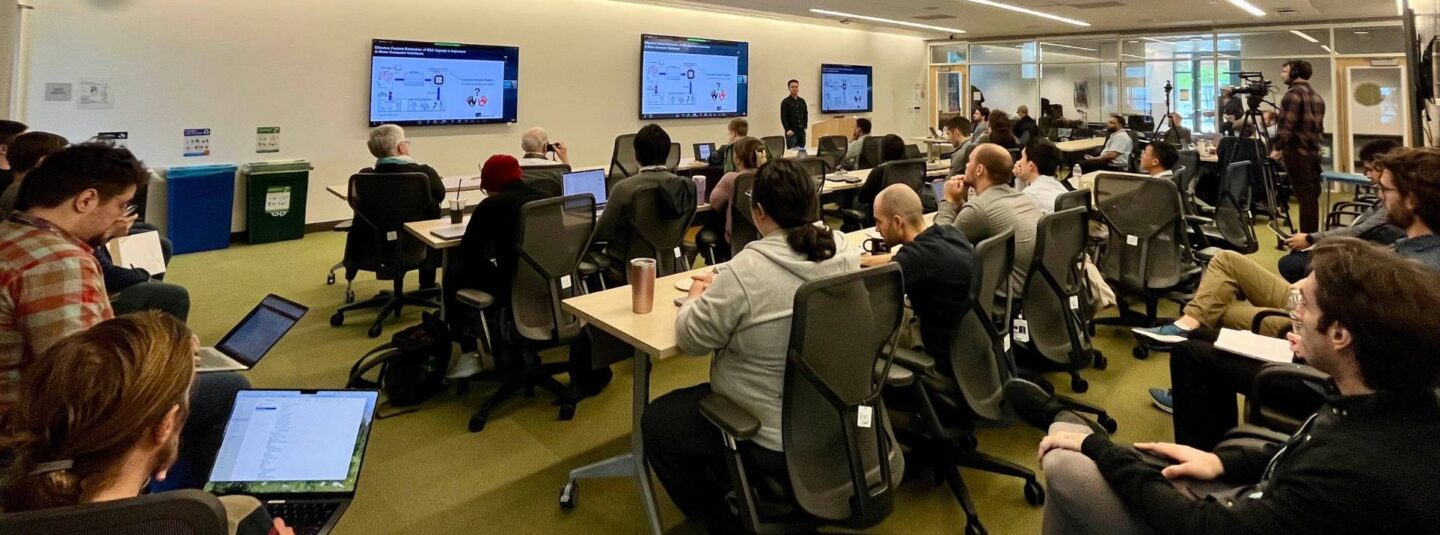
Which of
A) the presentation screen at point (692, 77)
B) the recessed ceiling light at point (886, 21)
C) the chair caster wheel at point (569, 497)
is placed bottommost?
the chair caster wheel at point (569, 497)

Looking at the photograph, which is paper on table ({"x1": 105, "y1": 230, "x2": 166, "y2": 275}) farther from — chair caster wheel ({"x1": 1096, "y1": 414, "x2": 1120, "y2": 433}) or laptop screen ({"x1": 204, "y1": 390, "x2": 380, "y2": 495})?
chair caster wheel ({"x1": 1096, "y1": 414, "x2": 1120, "y2": 433})

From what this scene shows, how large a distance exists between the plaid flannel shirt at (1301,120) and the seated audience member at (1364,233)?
2462 millimetres

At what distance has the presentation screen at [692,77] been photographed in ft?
32.2

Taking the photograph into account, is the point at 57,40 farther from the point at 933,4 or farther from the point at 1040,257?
the point at 933,4

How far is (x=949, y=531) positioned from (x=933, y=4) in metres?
8.49

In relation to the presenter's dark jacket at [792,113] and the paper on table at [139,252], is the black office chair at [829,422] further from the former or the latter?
the presenter's dark jacket at [792,113]

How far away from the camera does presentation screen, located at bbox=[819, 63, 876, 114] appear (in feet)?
40.1

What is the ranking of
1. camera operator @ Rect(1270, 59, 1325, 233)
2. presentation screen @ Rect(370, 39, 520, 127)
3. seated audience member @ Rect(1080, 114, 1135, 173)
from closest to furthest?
camera operator @ Rect(1270, 59, 1325, 233) < presentation screen @ Rect(370, 39, 520, 127) < seated audience member @ Rect(1080, 114, 1135, 173)

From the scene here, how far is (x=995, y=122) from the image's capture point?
21.0 ft

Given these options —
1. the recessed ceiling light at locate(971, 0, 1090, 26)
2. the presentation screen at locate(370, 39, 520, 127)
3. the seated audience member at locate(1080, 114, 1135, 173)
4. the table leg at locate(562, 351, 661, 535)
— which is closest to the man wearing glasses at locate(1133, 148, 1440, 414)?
the table leg at locate(562, 351, 661, 535)

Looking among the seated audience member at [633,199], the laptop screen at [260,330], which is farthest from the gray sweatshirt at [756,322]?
the seated audience member at [633,199]

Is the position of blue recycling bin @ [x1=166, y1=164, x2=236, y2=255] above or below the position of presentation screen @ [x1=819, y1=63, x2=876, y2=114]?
below

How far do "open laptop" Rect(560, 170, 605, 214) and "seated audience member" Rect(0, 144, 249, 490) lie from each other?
2524mm

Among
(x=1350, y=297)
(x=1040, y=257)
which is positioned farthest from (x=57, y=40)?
(x=1350, y=297)
